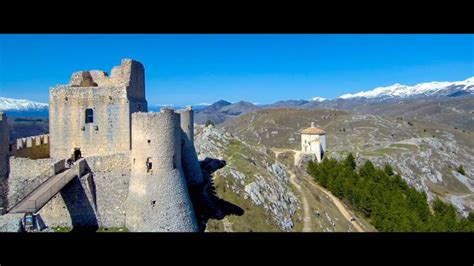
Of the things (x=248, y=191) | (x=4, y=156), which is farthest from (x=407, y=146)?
(x=4, y=156)

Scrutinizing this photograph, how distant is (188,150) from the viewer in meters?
28.9

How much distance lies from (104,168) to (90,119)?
3.33 meters

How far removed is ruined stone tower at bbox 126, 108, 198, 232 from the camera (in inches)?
840

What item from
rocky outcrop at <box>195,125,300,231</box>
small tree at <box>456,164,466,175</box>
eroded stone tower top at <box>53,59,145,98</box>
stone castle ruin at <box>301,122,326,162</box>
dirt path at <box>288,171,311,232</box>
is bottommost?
small tree at <box>456,164,466,175</box>

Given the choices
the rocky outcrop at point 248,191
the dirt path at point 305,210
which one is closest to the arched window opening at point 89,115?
the rocky outcrop at point 248,191

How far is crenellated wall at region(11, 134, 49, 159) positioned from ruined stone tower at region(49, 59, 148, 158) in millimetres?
1379

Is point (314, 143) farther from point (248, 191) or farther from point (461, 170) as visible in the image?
point (461, 170)

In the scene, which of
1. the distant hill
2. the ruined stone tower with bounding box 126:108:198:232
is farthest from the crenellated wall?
the distant hill

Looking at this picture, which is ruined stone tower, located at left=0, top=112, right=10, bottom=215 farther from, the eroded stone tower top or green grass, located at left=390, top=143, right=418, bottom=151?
green grass, located at left=390, top=143, right=418, bottom=151
